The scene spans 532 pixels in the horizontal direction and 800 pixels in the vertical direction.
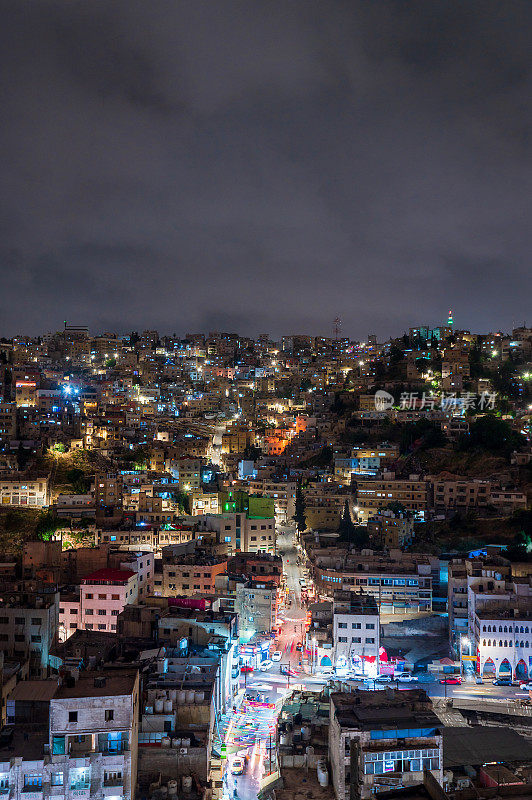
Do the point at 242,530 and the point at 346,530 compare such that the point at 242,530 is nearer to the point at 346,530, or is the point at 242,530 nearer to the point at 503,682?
the point at 346,530

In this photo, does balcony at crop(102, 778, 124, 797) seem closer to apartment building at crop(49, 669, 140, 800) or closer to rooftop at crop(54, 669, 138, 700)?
apartment building at crop(49, 669, 140, 800)

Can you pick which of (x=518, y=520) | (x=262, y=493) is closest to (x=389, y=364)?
(x=262, y=493)

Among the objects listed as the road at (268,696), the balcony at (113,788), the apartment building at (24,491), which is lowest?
the road at (268,696)

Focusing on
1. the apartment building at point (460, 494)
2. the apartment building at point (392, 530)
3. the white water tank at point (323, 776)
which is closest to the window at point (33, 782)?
the white water tank at point (323, 776)

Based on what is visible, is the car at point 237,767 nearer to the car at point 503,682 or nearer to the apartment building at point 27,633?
the apartment building at point 27,633

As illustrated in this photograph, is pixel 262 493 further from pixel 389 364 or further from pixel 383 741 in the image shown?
pixel 383 741

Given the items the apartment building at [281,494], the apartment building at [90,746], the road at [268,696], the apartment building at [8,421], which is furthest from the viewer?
the apartment building at [8,421]
